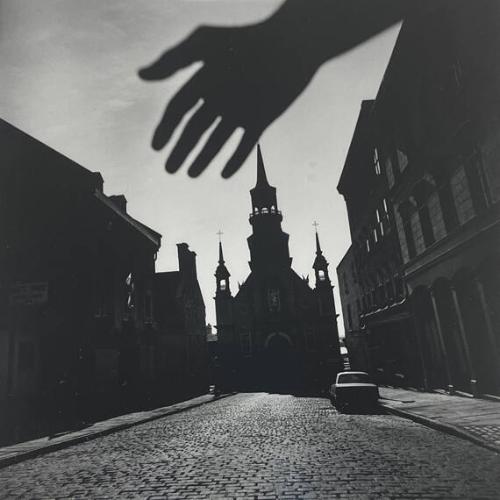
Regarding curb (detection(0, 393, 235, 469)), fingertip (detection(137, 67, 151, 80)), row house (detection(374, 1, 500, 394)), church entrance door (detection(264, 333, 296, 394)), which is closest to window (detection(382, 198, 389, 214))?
row house (detection(374, 1, 500, 394))

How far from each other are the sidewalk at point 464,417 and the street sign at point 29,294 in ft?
36.3

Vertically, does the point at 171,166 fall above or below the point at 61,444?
above

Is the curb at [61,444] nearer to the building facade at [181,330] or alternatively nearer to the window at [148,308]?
the window at [148,308]

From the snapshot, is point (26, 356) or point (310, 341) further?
point (310, 341)

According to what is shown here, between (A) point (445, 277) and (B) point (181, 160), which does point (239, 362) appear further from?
(B) point (181, 160)

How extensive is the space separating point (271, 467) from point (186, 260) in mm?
37099

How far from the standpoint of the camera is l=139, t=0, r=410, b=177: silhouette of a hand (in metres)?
2.83

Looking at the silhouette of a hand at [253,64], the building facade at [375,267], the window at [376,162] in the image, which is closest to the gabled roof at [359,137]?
the building facade at [375,267]

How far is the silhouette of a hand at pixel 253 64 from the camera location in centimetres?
283

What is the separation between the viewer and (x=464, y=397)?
49.6 ft

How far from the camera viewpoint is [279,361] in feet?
145

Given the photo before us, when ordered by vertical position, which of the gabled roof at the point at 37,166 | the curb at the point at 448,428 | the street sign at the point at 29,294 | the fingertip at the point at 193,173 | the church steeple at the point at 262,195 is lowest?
the curb at the point at 448,428

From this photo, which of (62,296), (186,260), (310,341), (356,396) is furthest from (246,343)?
(356,396)

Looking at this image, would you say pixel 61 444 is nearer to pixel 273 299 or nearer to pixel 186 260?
pixel 186 260
